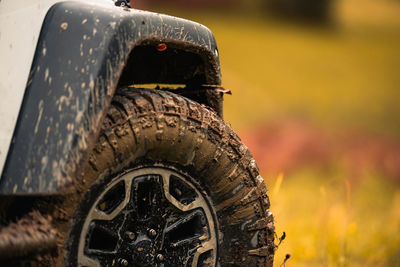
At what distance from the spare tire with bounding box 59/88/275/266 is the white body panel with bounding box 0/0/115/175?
0.30 meters

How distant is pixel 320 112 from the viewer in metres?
13.5

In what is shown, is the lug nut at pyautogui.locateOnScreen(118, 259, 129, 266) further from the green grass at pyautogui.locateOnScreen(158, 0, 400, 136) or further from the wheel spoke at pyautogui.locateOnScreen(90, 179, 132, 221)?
the green grass at pyautogui.locateOnScreen(158, 0, 400, 136)

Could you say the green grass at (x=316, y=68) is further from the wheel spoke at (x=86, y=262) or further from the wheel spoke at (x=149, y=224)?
the wheel spoke at (x=86, y=262)

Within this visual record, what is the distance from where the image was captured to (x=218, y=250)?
1.77 metres

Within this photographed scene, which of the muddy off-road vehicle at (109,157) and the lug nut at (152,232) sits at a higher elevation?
the muddy off-road vehicle at (109,157)

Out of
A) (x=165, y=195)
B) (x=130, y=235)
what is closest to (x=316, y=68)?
(x=165, y=195)

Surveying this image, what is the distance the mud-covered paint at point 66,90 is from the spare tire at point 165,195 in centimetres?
10

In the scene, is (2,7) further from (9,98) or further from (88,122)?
(88,122)

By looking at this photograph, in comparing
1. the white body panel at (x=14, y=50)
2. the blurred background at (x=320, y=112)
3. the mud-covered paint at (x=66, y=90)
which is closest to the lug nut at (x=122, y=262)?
the mud-covered paint at (x=66, y=90)

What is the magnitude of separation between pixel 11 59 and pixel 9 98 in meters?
0.14

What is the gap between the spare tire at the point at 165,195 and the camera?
4.90 ft

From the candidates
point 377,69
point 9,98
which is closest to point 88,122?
point 9,98

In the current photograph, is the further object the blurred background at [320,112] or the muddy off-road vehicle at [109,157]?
the blurred background at [320,112]

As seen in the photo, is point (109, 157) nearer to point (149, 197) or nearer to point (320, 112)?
point (149, 197)
